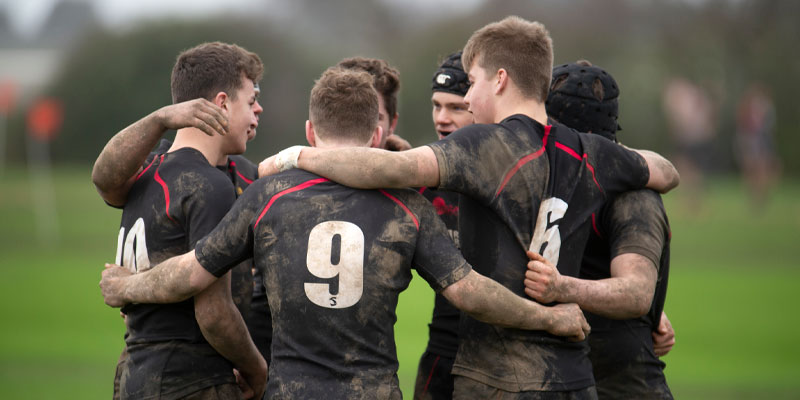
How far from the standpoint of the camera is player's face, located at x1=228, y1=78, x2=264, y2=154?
162 inches

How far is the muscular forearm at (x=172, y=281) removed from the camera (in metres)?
3.49

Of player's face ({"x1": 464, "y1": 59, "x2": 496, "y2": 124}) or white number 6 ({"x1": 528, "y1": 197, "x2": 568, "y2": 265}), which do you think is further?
player's face ({"x1": 464, "y1": 59, "x2": 496, "y2": 124})

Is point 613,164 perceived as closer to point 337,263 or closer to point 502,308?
point 502,308

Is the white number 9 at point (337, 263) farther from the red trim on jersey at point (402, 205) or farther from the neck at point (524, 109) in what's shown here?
the neck at point (524, 109)

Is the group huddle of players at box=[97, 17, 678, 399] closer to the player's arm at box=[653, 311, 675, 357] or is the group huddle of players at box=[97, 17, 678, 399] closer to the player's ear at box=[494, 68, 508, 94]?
the player's ear at box=[494, 68, 508, 94]

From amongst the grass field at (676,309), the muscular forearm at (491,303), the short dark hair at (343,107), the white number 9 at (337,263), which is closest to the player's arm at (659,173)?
the muscular forearm at (491,303)

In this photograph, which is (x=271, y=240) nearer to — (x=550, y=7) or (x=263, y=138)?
(x=263, y=138)

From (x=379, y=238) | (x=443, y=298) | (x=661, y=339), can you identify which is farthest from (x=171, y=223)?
(x=661, y=339)

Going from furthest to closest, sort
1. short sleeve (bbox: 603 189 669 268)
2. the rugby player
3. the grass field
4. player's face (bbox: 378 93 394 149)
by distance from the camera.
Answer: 1. the grass field
2. player's face (bbox: 378 93 394 149)
3. short sleeve (bbox: 603 189 669 268)
4. the rugby player

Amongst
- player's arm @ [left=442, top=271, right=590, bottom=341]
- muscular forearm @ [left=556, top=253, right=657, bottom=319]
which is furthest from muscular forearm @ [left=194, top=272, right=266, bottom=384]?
muscular forearm @ [left=556, top=253, right=657, bottom=319]

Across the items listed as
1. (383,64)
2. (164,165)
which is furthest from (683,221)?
(164,165)

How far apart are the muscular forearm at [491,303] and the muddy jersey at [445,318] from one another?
0.98 metres

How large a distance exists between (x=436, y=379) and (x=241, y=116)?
1.70 metres

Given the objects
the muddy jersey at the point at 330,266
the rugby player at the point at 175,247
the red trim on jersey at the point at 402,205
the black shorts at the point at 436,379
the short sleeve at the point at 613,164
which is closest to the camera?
the muddy jersey at the point at 330,266
